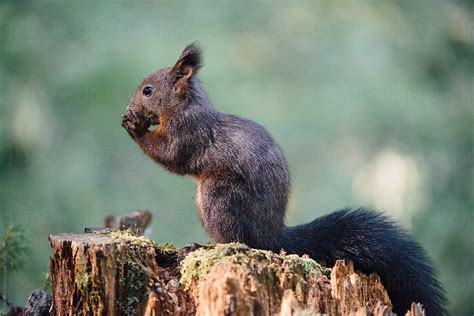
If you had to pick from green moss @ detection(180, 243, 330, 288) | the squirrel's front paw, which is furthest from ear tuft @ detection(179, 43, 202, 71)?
green moss @ detection(180, 243, 330, 288)

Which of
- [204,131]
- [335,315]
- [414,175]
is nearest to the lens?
[335,315]

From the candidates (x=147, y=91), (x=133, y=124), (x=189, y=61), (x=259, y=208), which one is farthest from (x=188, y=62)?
(x=259, y=208)

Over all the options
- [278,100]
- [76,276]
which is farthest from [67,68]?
[76,276]

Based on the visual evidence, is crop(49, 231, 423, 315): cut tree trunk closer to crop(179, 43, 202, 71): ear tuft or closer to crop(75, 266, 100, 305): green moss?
crop(75, 266, 100, 305): green moss

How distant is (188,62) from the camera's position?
11.6 feet

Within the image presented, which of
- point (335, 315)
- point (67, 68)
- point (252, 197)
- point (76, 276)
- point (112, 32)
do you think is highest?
point (112, 32)

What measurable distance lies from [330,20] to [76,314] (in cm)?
398

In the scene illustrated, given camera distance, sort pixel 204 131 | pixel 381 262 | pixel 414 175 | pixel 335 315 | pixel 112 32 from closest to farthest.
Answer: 1. pixel 335 315
2. pixel 381 262
3. pixel 204 131
4. pixel 414 175
5. pixel 112 32

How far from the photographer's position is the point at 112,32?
18.8 ft

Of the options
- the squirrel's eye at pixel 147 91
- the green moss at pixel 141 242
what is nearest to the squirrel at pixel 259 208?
the squirrel's eye at pixel 147 91

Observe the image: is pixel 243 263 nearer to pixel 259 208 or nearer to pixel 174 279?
pixel 174 279

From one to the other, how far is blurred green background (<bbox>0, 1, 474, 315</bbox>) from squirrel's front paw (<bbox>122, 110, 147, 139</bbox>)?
159 centimetres

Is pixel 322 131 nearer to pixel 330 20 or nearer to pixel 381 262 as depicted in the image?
pixel 330 20

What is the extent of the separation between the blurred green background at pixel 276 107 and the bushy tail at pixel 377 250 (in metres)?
1.92
